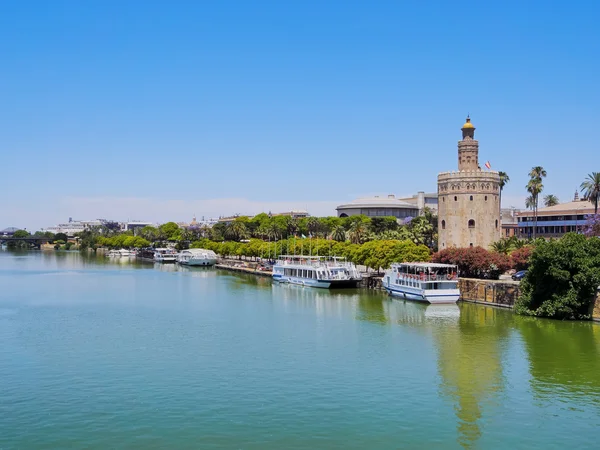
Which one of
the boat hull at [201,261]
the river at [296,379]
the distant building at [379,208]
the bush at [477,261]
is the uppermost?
the distant building at [379,208]

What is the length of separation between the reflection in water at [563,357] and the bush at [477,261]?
13672mm

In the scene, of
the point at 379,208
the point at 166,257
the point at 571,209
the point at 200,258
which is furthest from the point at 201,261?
the point at 571,209

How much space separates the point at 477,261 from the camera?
64500 mm

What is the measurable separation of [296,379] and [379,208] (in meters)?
123

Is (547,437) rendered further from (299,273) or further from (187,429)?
(299,273)

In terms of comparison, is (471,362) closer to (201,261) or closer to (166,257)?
(201,261)

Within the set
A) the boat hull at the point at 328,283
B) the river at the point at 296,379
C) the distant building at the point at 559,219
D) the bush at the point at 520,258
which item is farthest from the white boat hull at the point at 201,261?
the bush at the point at 520,258

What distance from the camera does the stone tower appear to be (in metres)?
77.0

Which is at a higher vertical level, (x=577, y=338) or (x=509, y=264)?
(x=509, y=264)

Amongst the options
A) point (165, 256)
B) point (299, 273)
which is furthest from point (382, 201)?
point (299, 273)

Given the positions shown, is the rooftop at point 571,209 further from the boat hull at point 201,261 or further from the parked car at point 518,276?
the boat hull at point 201,261

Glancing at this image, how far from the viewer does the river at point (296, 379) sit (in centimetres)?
2525

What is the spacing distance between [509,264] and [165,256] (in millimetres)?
97968

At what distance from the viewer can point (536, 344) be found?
41.5m
